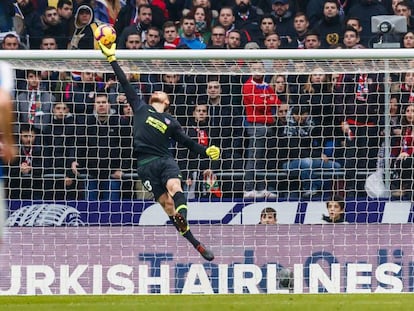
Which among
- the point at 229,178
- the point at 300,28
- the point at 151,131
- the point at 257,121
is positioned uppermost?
the point at 300,28

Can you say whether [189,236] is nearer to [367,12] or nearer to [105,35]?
[105,35]

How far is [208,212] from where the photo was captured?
48.9 feet

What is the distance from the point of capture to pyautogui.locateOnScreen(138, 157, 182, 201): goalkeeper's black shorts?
14.6 metres

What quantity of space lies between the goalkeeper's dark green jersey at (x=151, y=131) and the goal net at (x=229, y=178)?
0.60 metres

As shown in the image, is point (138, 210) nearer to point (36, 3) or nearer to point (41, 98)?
point (41, 98)

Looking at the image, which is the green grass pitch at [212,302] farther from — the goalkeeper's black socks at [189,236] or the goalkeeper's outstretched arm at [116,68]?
the goalkeeper's outstretched arm at [116,68]

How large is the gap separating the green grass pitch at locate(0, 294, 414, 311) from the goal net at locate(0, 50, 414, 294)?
56.6 inches

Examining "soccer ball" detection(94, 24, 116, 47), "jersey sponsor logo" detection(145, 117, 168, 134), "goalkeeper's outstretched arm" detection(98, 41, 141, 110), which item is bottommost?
"jersey sponsor logo" detection(145, 117, 168, 134)

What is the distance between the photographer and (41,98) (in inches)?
617

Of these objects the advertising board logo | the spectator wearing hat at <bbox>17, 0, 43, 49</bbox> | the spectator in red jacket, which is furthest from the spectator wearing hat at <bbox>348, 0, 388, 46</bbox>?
the advertising board logo

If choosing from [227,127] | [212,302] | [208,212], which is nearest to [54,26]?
[227,127]

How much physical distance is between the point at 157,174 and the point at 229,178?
4.19 ft

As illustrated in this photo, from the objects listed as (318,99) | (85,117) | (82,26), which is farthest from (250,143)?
(82,26)

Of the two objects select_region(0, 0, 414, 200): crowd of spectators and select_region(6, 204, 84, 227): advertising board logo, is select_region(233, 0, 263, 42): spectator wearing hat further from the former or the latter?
select_region(6, 204, 84, 227): advertising board logo
